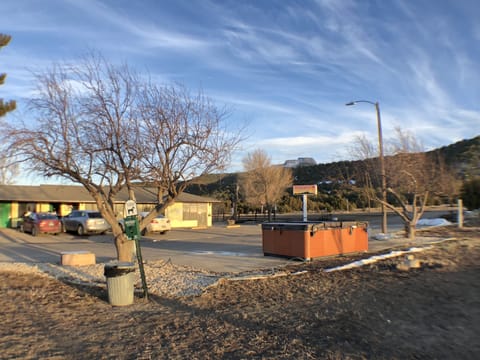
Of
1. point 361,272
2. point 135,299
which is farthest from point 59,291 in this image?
point 361,272

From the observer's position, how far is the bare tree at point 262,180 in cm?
4638

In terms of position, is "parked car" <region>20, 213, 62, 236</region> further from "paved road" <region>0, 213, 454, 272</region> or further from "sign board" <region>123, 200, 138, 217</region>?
"sign board" <region>123, 200, 138, 217</region>

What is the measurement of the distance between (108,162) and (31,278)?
11.8 feet

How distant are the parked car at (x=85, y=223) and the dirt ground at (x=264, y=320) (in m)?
14.7

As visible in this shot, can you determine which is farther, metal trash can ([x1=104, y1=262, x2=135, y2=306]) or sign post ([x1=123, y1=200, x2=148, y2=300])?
sign post ([x1=123, y1=200, x2=148, y2=300])

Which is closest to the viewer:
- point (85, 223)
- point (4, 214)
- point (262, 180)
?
point (85, 223)

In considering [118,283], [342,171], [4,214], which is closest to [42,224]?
[4,214]

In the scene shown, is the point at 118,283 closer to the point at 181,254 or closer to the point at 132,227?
the point at 132,227

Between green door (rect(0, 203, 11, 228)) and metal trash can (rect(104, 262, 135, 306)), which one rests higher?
A: green door (rect(0, 203, 11, 228))

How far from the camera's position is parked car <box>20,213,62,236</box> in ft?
82.5

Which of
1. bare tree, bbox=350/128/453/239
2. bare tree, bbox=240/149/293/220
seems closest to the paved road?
bare tree, bbox=350/128/453/239

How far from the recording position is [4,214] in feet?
99.3

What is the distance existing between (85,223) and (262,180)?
2428cm

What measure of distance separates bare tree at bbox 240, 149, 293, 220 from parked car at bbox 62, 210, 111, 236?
71.8ft
